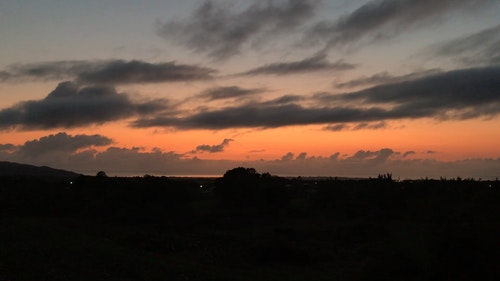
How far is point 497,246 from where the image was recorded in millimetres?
17250

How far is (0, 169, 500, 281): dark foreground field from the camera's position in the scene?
61.8 feet

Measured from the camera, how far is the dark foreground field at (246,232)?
18.8 metres

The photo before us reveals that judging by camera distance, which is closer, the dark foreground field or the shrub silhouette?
the dark foreground field

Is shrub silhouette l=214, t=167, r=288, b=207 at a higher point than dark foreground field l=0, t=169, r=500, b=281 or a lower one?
higher

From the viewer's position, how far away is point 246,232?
40.2m

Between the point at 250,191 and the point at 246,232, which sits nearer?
the point at 246,232

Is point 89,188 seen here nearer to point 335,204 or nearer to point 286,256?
point 335,204

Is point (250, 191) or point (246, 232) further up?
point (250, 191)

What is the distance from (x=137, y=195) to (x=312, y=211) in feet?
59.2

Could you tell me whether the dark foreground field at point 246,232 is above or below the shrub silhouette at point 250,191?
below

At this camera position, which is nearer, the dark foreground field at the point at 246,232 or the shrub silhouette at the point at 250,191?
the dark foreground field at the point at 246,232

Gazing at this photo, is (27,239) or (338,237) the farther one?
(338,237)

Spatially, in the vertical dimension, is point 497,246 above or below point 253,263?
above

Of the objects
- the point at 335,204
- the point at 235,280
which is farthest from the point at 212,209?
the point at 235,280
